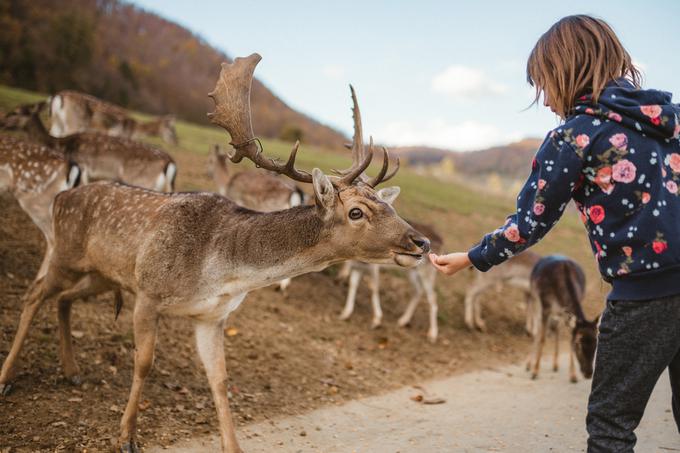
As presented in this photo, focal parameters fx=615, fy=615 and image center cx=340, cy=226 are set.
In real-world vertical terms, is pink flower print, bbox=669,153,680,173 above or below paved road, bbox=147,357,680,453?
above

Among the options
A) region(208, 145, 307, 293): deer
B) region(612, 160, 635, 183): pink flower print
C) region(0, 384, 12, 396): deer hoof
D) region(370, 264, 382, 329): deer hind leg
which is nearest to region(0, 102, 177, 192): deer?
region(208, 145, 307, 293): deer

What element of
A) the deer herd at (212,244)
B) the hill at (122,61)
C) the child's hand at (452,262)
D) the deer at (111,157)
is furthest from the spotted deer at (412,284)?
the hill at (122,61)

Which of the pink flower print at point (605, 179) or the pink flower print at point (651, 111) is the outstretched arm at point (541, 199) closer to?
the pink flower print at point (605, 179)

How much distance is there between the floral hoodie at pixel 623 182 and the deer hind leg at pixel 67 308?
3.60 metres

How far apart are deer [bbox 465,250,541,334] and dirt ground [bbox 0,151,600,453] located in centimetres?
31

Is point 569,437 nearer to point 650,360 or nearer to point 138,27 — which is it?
point 650,360

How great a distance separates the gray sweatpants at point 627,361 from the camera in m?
2.62

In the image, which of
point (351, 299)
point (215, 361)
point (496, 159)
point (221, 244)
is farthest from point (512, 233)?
point (496, 159)

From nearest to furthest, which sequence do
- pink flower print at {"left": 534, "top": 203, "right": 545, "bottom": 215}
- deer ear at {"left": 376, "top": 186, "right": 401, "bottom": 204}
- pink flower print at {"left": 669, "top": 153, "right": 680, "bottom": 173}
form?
pink flower print at {"left": 669, "top": 153, "right": 680, "bottom": 173}
pink flower print at {"left": 534, "top": 203, "right": 545, "bottom": 215}
deer ear at {"left": 376, "top": 186, "right": 401, "bottom": 204}

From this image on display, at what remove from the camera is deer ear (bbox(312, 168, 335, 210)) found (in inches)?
151

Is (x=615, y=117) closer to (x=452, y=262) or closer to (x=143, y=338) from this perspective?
(x=452, y=262)

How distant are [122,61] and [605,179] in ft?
207

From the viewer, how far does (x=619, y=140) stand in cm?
267

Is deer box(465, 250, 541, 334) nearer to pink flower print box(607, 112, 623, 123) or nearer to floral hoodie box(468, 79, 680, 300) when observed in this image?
floral hoodie box(468, 79, 680, 300)
